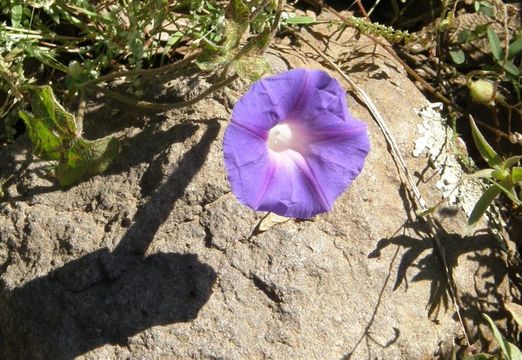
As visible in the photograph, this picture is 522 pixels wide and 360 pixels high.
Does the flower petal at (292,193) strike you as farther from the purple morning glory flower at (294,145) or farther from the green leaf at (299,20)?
the green leaf at (299,20)

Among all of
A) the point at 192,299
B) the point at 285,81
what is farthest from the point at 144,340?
the point at 285,81

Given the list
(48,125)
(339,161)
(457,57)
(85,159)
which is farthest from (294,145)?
(457,57)

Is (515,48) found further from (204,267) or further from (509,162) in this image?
(204,267)

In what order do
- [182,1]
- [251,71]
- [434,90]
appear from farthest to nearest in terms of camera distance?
[434,90]
[182,1]
[251,71]

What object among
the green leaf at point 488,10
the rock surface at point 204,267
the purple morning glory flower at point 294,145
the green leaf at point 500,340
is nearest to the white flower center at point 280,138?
the purple morning glory flower at point 294,145

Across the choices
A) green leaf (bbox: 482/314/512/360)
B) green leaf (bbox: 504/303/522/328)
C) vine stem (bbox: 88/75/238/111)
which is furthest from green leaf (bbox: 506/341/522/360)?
vine stem (bbox: 88/75/238/111)

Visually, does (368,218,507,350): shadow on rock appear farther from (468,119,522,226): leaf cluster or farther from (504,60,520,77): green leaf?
(504,60,520,77): green leaf

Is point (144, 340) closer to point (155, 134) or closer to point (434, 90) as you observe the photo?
point (155, 134)
